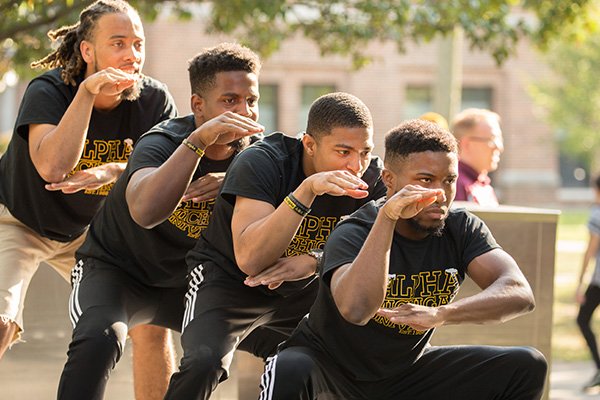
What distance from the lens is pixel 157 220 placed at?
4820 millimetres

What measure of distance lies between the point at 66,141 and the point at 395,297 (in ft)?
5.53

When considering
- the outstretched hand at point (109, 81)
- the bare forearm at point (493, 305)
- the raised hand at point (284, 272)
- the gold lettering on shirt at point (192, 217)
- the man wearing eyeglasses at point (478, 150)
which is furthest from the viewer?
the man wearing eyeglasses at point (478, 150)

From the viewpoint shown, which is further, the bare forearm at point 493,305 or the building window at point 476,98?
the building window at point 476,98

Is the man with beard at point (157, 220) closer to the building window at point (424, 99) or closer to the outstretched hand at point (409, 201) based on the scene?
the outstretched hand at point (409, 201)

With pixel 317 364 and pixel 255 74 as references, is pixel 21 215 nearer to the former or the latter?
pixel 255 74

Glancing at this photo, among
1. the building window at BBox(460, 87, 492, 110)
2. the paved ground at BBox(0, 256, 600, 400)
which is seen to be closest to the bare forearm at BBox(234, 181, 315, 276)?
the paved ground at BBox(0, 256, 600, 400)

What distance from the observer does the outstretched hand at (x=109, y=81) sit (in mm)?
5023

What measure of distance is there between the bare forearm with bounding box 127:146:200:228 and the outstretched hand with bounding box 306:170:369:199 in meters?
0.61

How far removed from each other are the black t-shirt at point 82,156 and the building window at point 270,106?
75.3 feet

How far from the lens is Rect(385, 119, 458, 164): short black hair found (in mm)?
4496

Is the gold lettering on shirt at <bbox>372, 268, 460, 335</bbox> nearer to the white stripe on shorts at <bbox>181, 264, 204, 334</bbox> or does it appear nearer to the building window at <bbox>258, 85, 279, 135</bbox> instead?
the white stripe on shorts at <bbox>181, 264, 204, 334</bbox>

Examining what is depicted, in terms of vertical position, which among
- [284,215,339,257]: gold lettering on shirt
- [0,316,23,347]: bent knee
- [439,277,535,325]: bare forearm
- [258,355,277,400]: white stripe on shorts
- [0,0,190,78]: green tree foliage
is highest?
[0,0,190,78]: green tree foliage

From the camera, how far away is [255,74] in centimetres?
509

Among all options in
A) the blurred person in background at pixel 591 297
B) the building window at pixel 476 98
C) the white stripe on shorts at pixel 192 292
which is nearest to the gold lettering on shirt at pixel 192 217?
the white stripe on shorts at pixel 192 292
